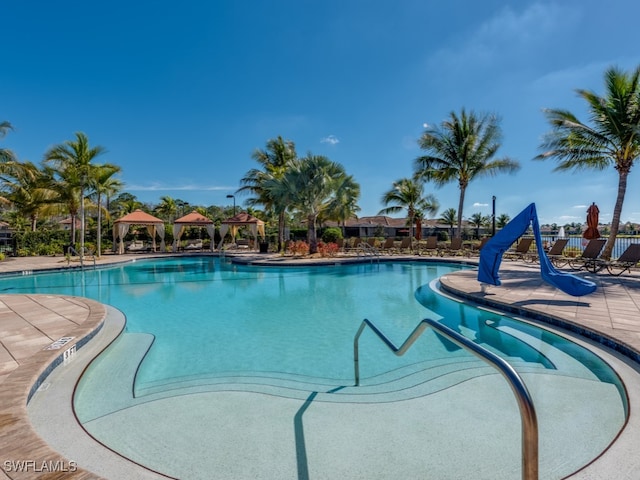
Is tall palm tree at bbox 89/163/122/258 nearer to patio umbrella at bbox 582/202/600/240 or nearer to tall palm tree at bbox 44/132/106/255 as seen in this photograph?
tall palm tree at bbox 44/132/106/255

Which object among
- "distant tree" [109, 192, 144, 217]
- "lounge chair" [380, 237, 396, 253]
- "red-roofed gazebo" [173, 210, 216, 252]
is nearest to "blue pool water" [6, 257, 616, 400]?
"lounge chair" [380, 237, 396, 253]

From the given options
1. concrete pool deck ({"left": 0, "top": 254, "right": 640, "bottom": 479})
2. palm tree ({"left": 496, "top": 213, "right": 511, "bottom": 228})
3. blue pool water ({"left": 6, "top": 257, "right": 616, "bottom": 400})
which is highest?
palm tree ({"left": 496, "top": 213, "right": 511, "bottom": 228})

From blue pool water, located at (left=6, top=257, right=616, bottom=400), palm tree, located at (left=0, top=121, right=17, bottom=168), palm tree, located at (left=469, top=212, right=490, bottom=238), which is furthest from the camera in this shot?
palm tree, located at (left=469, top=212, right=490, bottom=238)

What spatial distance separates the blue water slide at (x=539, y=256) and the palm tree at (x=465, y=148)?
12.7 metres

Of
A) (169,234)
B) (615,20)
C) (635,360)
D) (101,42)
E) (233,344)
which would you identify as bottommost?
(233,344)

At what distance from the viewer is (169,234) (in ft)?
88.9

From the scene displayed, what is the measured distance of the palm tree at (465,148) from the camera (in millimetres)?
19547

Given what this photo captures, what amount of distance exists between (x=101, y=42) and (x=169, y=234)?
53.2ft

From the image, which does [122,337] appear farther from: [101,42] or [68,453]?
[101,42]

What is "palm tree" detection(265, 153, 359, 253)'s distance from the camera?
693 inches

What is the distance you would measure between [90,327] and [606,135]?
17.7m

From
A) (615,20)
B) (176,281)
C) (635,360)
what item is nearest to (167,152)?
(176,281)
